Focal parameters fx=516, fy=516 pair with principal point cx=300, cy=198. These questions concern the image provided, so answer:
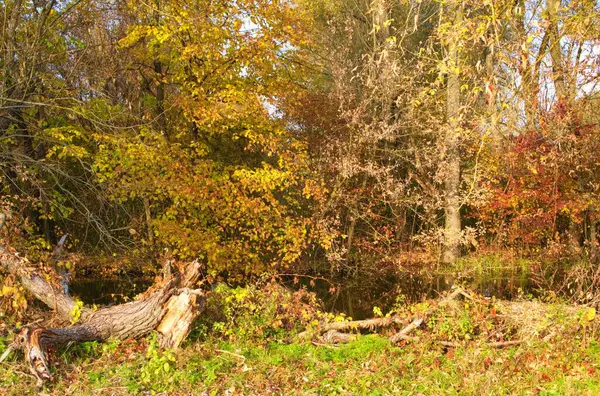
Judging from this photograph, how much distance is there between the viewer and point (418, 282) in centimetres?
1295

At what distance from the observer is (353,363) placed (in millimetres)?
5301

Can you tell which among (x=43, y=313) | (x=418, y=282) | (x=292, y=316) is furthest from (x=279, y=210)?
(x=43, y=313)

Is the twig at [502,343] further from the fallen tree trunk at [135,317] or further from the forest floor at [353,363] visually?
the fallen tree trunk at [135,317]

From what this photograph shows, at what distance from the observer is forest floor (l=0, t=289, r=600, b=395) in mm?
4535

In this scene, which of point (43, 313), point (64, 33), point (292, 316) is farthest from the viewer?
point (64, 33)

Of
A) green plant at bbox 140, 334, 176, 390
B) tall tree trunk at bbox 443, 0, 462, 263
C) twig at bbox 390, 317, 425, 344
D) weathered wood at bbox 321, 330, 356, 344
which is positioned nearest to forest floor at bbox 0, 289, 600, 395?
green plant at bbox 140, 334, 176, 390

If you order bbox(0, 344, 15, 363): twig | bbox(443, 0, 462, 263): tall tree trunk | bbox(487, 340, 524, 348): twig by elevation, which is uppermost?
bbox(443, 0, 462, 263): tall tree trunk

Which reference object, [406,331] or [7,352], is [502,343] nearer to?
[406,331]

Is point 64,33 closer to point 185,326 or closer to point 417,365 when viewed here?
point 185,326

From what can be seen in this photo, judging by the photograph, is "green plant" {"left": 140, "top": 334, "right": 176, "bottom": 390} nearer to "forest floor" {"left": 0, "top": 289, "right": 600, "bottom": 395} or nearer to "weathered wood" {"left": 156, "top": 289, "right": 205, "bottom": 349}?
"forest floor" {"left": 0, "top": 289, "right": 600, "bottom": 395}

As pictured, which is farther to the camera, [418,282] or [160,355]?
[418,282]

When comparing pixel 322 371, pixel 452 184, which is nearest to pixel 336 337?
pixel 322 371

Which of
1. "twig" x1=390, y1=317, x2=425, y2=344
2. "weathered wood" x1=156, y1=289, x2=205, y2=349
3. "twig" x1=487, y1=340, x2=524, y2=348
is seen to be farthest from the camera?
"twig" x1=390, y1=317, x2=425, y2=344

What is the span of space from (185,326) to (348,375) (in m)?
1.80
